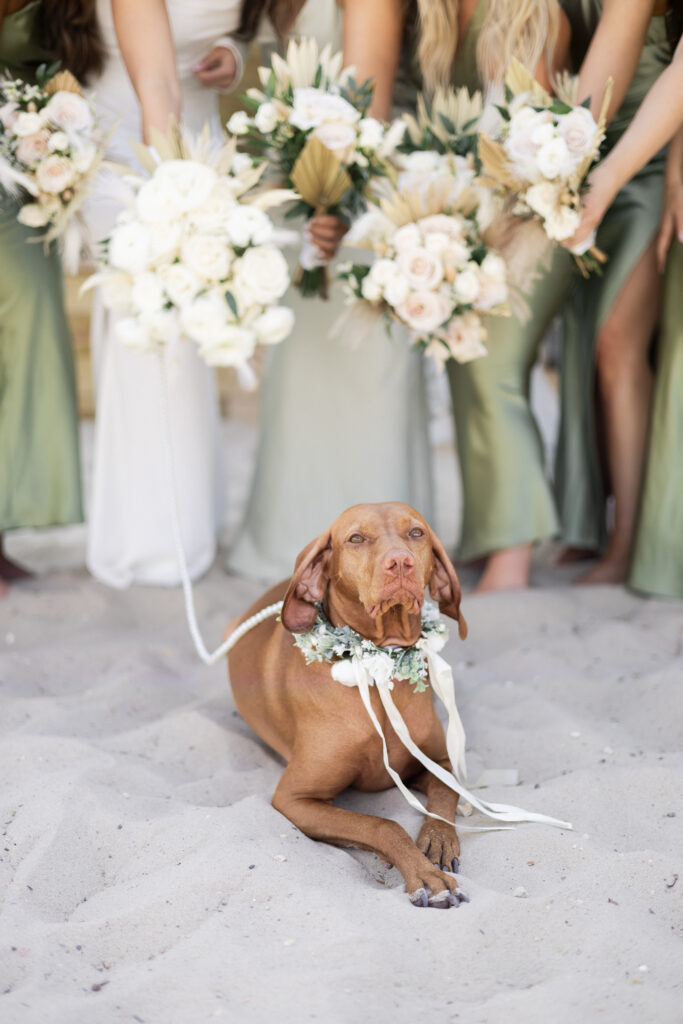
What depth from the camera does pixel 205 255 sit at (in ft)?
8.63

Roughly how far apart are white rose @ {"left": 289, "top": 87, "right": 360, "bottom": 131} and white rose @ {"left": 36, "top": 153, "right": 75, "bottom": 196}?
2.25 feet

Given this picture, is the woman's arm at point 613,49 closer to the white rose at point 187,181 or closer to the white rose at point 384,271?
the white rose at point 384,271

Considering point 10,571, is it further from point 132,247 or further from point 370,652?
point 370,652

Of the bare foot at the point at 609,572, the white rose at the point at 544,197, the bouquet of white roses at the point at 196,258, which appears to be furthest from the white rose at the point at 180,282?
the bare foot at the point at 609,572

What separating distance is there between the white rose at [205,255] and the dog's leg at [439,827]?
4.38 feet

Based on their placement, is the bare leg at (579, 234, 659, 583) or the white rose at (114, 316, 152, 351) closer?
the white rose at (114, 316, 152, 351)

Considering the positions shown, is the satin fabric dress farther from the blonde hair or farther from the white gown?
the blonde hair

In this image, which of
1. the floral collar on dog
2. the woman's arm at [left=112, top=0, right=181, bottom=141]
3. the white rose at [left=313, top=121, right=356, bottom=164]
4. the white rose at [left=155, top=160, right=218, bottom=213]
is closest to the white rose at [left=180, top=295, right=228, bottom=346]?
the white rose at [left=155, top=160, right=218, bottom=213]

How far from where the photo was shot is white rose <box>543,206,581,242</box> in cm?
284

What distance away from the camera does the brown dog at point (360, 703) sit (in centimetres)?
190

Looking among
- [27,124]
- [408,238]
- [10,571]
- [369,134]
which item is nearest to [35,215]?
[27,124]

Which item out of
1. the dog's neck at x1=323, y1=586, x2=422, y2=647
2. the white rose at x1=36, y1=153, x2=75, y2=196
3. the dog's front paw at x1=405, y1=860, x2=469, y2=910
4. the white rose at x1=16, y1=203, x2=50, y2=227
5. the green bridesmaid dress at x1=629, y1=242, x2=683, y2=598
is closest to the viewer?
the dog's front paw at x1=405, y1=860, x2=469, y2=910

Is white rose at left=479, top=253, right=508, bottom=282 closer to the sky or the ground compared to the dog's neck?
closer to the sky

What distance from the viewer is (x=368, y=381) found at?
3746mm
